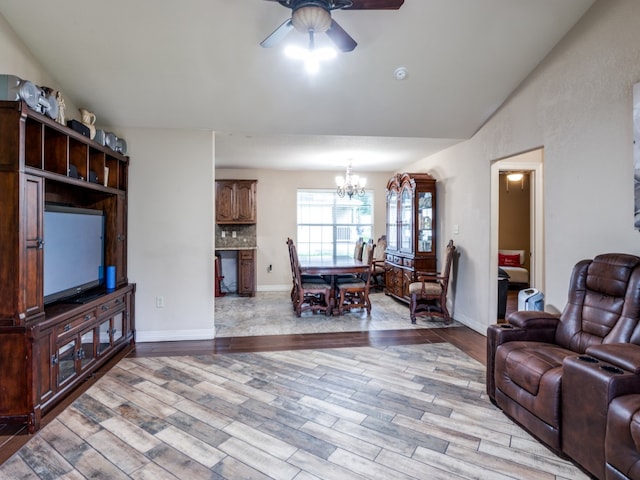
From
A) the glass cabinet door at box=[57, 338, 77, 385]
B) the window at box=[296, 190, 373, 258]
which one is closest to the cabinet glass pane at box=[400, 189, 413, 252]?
the window at box=[296, 190, 373, 258]

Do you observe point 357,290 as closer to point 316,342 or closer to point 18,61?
point 316,342

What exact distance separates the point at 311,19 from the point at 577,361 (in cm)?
242

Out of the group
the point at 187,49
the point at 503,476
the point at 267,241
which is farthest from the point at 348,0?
the point at 267,241

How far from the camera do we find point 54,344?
246 centimetres

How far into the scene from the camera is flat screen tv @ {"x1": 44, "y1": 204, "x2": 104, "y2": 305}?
269 centimetres

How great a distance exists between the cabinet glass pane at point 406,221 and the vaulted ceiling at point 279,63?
149 cm

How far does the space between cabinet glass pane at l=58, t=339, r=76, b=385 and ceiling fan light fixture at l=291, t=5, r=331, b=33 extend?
9.08 feet

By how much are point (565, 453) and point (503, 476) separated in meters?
0.44

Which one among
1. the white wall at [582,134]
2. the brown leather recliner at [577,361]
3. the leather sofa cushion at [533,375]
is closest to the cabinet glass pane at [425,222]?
the white wall at [582,134]

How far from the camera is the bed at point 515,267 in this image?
7.09 meters

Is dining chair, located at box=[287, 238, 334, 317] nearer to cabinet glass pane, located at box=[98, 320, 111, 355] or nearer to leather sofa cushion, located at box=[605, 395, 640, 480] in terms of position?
cabinet glass pane, located at box=[98, 320, 111, 355]

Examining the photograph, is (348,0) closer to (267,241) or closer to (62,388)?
(62,388)

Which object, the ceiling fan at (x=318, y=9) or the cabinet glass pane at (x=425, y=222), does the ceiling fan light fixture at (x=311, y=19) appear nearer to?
the ceiling fan at (x=318, y=9)

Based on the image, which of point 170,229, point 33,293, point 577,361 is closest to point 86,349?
point 33,293
